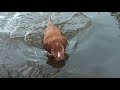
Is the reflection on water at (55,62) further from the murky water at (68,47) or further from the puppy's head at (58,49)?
the puppy's head at (58,49)

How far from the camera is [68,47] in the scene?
266 inches

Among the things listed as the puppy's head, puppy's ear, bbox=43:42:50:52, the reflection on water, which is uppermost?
the puppy's head

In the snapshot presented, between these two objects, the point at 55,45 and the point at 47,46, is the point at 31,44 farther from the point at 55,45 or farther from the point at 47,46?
the point at 55,45

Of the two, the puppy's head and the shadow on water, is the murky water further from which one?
the puppy's head

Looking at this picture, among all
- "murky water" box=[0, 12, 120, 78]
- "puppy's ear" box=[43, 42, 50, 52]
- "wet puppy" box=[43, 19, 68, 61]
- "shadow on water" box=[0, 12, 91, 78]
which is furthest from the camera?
"puppy's ear" box=[43, 42, 50, 52]

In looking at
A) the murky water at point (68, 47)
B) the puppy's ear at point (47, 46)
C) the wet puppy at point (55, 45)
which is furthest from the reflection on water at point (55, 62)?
the puppy's ear at point (47, 46)

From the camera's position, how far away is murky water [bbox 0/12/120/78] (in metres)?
Result: 5.58

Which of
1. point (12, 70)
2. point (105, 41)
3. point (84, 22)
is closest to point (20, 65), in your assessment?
point (12, 70)

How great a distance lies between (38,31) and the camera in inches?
316

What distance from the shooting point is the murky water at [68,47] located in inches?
220

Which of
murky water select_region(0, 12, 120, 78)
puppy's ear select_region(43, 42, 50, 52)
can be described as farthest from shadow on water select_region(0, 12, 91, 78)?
puppy's ear select_region(43, 42, 50, 52)

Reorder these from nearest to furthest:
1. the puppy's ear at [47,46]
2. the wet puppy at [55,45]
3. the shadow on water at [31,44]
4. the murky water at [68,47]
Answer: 1. the murky water at [68,47]
2. the shadow on water at [31,44]
3. the wet puppy at [55,45]
4. the puppy's ear at [47,46]

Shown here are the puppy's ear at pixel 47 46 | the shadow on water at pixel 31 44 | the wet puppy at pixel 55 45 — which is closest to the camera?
the shadow on water at pixel 31 44
